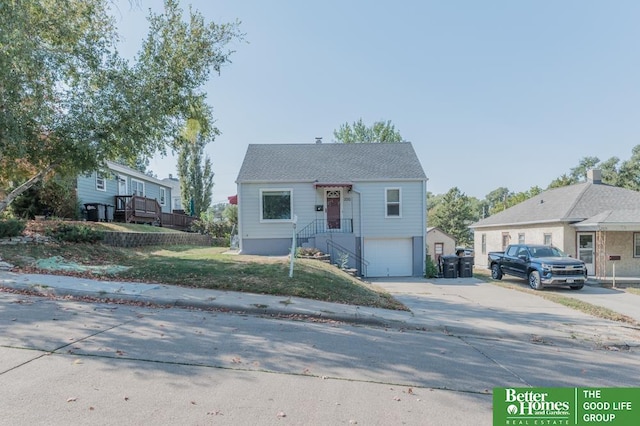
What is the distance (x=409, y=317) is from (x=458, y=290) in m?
6.81

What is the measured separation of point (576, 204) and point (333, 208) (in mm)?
13355

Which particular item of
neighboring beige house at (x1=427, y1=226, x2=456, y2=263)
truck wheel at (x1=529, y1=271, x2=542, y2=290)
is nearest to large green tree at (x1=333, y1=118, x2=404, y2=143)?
neighboring beige house at (x1=427, y1=226, x2=456, y2=263)

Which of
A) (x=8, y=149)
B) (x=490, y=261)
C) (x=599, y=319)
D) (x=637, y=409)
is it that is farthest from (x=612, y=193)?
(x=8, y=149)

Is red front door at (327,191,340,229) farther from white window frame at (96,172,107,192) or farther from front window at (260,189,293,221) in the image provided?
white window frame at (96,172,107,192)

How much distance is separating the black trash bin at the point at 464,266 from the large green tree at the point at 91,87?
14.1 metres

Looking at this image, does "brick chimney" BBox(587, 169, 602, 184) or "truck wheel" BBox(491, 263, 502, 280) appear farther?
"brick chimney" BBox(587, 169, 602, 184)

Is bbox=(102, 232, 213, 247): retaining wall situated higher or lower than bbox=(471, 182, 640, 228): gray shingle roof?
lower

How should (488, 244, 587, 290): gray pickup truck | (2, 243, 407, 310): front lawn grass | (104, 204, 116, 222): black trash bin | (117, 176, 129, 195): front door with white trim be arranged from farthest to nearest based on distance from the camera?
1. (117, 176, 129, 195): front door with white trim
2. (104, 204, 116, 222): black trash bin
3. (488, 244, 587, 290): gray pickup truck
4. (2, 243, 407, 310): front lawn grass

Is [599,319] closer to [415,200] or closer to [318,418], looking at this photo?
[318,418]

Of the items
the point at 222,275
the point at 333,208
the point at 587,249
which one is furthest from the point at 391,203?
the point at 222,275

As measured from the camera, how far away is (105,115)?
33.6ft

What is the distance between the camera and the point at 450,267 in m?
18.1

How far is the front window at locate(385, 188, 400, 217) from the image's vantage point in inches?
726

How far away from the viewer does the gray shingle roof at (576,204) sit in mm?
19359
